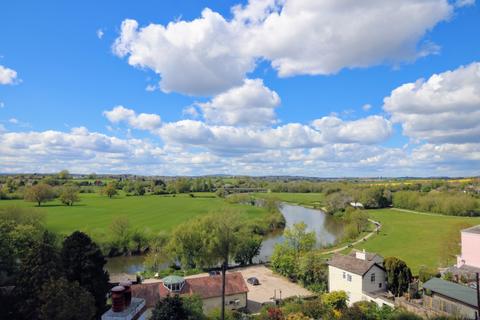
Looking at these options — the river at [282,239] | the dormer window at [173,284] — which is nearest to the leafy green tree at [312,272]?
the dormer window at [173,284]

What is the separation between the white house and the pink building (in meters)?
12.7

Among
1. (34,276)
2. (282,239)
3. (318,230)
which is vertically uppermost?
(34,276)

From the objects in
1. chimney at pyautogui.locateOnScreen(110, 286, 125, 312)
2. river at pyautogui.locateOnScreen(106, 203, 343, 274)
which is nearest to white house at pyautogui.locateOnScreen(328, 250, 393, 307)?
river at pyautogui.locateOnScreen(106, 203, 343, 274)

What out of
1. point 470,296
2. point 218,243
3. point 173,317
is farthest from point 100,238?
point 470,296

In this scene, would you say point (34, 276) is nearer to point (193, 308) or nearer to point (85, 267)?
point (85, 267)

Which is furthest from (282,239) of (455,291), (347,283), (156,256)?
(455,291)

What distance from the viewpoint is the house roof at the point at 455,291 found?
2405 centimetres

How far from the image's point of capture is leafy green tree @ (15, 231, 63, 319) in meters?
20.4

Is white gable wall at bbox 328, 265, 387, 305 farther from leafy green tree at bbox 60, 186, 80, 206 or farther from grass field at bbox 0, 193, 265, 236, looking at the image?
leafy green tree at bbox 60, 186, 80, 206

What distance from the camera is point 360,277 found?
95.0 ft

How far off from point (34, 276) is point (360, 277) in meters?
24.0

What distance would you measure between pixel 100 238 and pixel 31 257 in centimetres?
3343

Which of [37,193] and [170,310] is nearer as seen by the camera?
[170,310]

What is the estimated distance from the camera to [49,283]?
64.6ft
